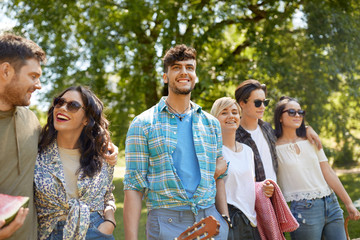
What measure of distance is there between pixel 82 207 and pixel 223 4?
30.9 feet

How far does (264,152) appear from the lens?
466cm

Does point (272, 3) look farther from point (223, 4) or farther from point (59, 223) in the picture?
point (59, 223)

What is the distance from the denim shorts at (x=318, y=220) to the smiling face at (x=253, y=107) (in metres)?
1.08

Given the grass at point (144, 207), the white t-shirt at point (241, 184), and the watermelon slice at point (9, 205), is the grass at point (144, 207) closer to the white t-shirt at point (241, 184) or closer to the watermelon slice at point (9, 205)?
the white t-shirt at point (241, 184)

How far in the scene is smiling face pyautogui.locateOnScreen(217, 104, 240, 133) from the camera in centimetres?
430

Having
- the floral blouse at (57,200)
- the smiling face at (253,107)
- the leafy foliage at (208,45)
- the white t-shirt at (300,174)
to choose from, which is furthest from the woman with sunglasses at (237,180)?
the leafy foliage at (208,45)

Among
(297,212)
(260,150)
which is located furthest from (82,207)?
(297,212)

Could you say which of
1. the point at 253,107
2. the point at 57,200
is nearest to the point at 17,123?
the point at 57,200

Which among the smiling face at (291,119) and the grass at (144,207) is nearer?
the smiling face at (291,119)

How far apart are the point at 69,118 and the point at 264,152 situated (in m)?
2.23

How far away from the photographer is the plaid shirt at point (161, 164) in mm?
3510

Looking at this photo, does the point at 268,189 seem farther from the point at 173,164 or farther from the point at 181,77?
the point at 181,77

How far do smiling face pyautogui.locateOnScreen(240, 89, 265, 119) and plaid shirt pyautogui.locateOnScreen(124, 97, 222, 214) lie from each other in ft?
3.84

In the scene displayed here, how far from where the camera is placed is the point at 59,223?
3326 mm
